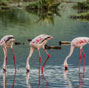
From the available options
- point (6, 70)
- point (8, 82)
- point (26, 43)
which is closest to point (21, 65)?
point (6, 70)

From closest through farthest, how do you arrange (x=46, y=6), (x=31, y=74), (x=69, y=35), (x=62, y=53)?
(x=31, y=74) < (x=62, y=53) < (x=69, y=35) < (x=46, y=6)

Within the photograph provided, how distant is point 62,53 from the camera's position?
68.2 feet

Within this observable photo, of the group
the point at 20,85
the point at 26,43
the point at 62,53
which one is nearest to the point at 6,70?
the point at 20,85

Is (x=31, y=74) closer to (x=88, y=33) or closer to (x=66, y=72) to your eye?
(x=66, y=72)

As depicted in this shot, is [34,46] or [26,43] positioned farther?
[26,43]

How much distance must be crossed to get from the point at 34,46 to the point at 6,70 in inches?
47.5

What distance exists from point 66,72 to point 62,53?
16.7ft

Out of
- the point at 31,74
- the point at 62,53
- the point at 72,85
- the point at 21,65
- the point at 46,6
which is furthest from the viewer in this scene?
the point at 46,6

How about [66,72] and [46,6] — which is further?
[46,6]

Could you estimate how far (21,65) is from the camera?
17188 mm

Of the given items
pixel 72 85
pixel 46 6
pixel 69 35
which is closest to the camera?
pixel 72 85

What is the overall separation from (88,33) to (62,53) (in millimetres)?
10205

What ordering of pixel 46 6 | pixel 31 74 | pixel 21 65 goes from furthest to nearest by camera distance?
pixel 46 6, pixel 21 65, pixel 31 74

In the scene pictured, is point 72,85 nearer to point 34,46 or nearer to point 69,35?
point 34,46
